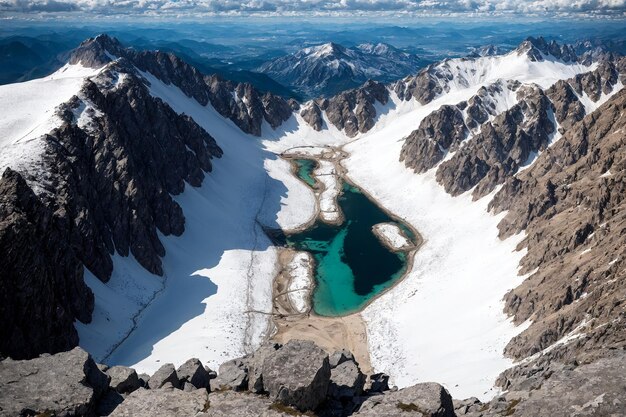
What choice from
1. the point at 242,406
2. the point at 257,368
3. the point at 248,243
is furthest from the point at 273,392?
the point at 248,243

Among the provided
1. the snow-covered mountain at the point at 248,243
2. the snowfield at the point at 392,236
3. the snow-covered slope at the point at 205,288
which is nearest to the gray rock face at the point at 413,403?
the snow-covered mountain at the point at 248,243

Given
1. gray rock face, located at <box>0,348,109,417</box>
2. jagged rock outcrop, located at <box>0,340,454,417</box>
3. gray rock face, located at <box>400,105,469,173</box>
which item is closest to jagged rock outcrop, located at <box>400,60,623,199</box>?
gray rock face, located at <box>400,105,469,173</box>

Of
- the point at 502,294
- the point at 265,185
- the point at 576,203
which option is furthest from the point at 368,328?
the point at 265,185

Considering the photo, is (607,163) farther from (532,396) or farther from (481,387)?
(532,396)

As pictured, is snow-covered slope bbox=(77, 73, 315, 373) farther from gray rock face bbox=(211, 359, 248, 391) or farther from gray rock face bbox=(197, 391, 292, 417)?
gray rock face bbox=(197, 391, 292, 417)

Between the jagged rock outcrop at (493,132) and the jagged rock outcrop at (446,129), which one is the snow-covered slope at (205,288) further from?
the jagged rock outcrop at (493,132)

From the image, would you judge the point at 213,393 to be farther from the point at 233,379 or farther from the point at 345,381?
the point at 345,381
